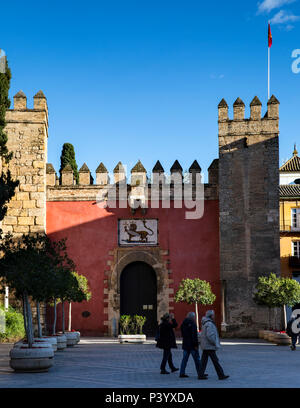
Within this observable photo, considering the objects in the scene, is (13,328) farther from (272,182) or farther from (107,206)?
(272,182)

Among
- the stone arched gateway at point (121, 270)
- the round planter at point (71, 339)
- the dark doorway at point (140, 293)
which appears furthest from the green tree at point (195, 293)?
the round planter at point (71, 339)

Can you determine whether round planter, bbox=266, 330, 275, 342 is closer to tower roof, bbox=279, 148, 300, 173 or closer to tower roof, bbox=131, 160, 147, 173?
tower roof, bbox=131, 160, 147, 173

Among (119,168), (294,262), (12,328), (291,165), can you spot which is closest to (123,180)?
(119,168)

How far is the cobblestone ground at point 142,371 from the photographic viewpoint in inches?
376

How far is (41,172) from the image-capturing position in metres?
23.2

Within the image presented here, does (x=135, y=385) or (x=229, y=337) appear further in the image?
(x=229, y=337)

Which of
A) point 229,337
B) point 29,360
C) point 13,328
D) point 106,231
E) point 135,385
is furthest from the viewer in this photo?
point 106,231

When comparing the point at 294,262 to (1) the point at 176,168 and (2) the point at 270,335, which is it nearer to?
(1) the point at 176,168

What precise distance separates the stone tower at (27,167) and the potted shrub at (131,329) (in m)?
4.75

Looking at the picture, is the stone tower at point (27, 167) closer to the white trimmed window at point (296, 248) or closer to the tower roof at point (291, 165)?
the white trimmed window at point (296, 248)

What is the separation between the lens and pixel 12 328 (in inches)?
806

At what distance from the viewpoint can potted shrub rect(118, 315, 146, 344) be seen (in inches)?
795

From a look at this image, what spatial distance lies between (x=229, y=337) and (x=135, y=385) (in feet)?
44.4

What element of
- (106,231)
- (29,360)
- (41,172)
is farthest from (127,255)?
(29,360)
